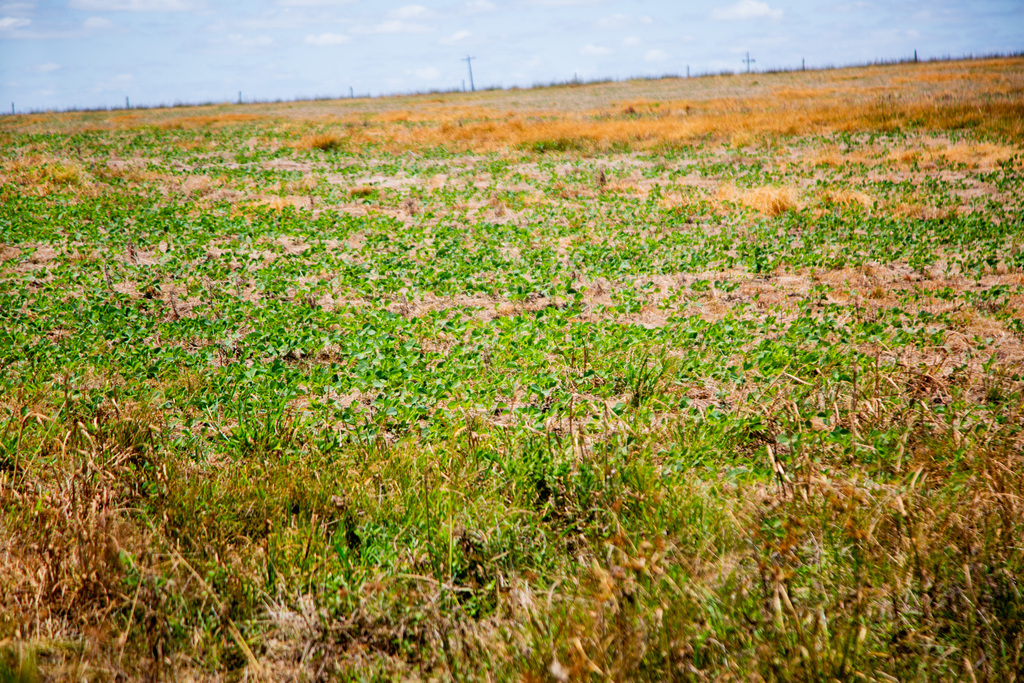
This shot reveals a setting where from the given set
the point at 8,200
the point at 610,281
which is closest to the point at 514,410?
the point at 610,281

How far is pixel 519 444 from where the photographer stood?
4715 mm

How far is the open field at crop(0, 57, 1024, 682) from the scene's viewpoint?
2844 mm

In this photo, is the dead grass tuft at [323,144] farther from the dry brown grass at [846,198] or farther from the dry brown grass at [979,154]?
the dry brown grass at [979,154]

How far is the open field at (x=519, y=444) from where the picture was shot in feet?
9.33

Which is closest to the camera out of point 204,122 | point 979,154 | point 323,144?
point 979,154

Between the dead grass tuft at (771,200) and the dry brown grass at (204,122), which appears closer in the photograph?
the dead grass tuft at (771,200)

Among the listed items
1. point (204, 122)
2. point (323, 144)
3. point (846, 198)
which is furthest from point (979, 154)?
point (204, 122)

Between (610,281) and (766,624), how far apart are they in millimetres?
6925

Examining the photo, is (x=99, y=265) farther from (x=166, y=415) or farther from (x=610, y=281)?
(x=610, y=281)

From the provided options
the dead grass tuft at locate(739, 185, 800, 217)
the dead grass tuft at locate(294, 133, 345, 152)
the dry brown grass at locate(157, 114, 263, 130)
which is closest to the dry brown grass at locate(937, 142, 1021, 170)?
the dead grass tuft at locate(739, 185, 800, 217)

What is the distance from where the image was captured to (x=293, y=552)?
3.44 m

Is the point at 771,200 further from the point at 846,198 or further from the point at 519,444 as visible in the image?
the point at 519,444

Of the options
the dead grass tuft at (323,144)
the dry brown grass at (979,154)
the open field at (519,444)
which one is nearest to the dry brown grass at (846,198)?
the open field at (519,444)

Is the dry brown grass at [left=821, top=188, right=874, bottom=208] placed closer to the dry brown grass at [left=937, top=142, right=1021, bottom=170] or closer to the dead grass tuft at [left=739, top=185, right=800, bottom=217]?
the dead grass tuft at [left=739, top=185, right=800, bottom=217]
